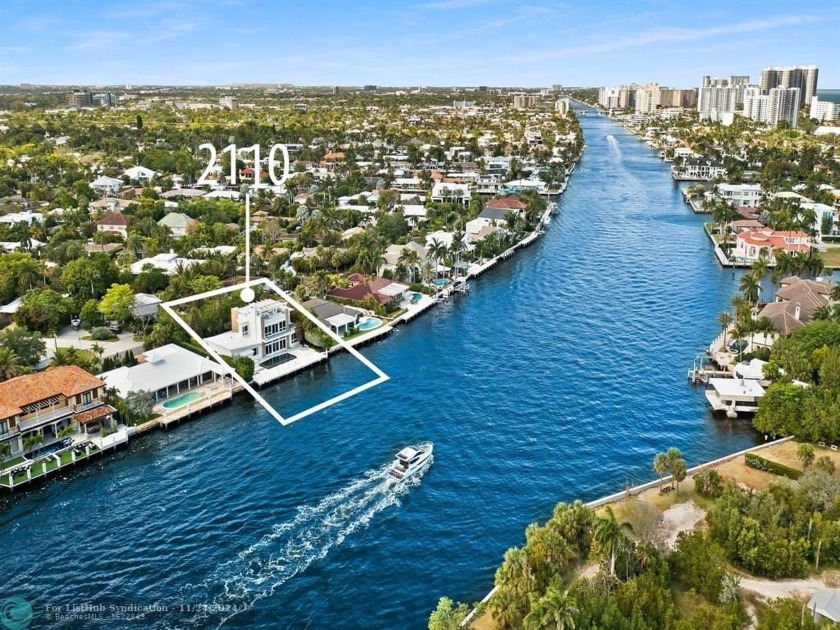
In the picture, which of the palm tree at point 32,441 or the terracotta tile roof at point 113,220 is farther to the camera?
the terracotta tile roof at point 113,220

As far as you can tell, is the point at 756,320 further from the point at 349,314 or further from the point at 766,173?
the point at 766,173

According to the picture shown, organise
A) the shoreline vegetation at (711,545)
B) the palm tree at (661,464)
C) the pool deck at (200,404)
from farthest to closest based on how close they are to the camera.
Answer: the pool deck at (200,404)
the palm tree at (661,464)
the shoreline vegetation at (711,545)

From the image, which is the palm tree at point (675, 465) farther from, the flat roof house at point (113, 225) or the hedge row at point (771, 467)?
the flat roof house at point (113, 225)

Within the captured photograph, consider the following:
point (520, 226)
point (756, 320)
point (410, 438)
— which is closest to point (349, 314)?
point (410, 438)

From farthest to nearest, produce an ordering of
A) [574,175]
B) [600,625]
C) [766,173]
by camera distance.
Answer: [574,175] < [766,173] < [600,625]

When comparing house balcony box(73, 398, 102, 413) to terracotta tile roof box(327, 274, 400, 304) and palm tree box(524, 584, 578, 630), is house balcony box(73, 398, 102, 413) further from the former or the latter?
palm tree box(524, 584, 578, 630)

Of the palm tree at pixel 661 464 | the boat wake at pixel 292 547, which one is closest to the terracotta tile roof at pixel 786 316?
the palm tree at pixel 661 464

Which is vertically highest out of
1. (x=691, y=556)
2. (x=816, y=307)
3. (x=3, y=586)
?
(x=816, y=307)

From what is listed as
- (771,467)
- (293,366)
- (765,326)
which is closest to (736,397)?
(771,467)
